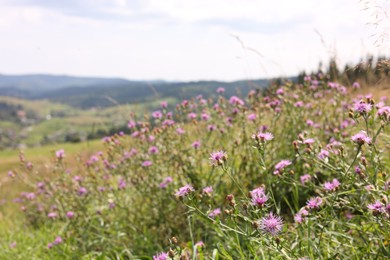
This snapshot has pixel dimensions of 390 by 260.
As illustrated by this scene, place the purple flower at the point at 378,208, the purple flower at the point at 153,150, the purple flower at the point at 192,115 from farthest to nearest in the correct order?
the purple flower at the point at 192,115 → the purple flower at the point at 153,150 → the purple flower at the point at 378,208

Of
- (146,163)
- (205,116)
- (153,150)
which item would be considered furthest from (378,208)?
(205,116)

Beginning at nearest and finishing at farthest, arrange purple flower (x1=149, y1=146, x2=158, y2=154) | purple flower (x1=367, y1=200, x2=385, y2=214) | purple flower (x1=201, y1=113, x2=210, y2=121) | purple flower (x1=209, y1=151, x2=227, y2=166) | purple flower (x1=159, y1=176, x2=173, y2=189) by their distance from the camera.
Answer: purple flower (x1=367, y1=200, x2=385, y2=214) → purple flower (x1=209, y1=151, x2=227, y2=166) → purple flower (x1=159, y1=176, x2=173, y2=189) → purple flower (x1=149, y1=146, x2=158, y2=154) → purple flower (x1=201, y1=113, x2=210, y2=121)

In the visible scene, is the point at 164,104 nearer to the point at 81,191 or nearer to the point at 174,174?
the point at 174,174

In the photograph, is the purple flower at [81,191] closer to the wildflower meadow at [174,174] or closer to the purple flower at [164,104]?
the wildflower meadow at [174,174]

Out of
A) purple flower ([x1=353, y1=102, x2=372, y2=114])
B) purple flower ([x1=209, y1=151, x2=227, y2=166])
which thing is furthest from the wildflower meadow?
purple flower ([x1=209, y1=151, x2=227, y2=166])

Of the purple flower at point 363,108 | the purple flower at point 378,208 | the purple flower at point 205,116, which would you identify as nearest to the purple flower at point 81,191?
the purple flower at point 205,116

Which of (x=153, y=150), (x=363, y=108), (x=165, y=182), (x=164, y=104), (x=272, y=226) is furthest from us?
(x=164, y=104)

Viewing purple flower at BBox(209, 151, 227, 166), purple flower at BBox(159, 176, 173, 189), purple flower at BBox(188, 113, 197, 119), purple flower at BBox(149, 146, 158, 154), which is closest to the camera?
purple flower at BBox(209, 151, 227, 166)

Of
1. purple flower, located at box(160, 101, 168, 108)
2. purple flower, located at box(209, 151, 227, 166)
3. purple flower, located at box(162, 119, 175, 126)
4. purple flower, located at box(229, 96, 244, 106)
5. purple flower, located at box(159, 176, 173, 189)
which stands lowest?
A: purple flower, located at box(159, 176, 173, 189)

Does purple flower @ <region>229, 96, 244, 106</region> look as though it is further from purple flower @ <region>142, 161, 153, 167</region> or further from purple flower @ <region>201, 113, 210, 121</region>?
purple flower @ <region>142, 161, 153, 167</region>

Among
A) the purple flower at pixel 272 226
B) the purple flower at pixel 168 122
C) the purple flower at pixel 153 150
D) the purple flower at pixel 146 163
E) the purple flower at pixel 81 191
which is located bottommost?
the purple flower at pixel 81 191

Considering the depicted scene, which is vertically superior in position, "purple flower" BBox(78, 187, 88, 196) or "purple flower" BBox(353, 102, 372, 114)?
"purple flower" BBox(353, 102, 372, 114)

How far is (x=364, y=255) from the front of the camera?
2.92 m

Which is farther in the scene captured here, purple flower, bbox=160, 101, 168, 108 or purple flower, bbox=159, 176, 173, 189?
purple flower, bbox=160, 101, 168, 108
